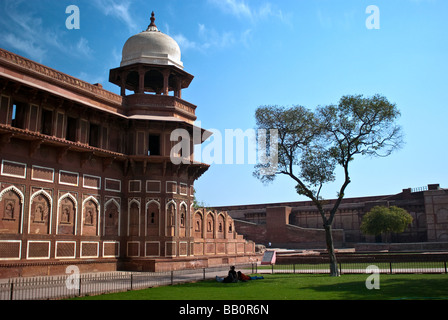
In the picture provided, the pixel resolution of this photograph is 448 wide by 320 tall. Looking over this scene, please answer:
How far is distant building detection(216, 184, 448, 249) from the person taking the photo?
5178 centimetres

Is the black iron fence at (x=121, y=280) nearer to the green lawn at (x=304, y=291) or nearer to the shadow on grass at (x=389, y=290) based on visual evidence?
the green lawn at (x=304, y=291)

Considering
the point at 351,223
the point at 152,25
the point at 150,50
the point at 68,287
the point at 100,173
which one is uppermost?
the point at 152,25

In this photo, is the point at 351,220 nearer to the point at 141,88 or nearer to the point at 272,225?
the point at 272,225

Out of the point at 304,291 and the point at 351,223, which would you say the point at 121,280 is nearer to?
the point at 304,291

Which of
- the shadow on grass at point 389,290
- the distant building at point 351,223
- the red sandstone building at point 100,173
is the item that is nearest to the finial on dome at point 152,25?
the red sandstone building at point 100,173

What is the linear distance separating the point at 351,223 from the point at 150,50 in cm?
4120

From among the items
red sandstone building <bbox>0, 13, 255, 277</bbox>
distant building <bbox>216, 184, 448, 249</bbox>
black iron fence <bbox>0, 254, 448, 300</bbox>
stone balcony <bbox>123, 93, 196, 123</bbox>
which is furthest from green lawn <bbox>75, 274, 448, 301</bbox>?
distant building <bbox>216, 184, 448, 249</bbox>

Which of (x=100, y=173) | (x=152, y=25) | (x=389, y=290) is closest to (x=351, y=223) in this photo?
(x=152, y=25)

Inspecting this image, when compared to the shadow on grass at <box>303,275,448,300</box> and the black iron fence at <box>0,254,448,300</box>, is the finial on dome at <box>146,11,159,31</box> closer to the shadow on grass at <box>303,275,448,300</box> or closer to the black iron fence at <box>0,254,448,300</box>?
the black iron fence at <box>0,254,448,300</box>

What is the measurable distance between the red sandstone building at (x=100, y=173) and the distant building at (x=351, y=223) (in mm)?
25950

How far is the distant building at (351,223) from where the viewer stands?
51.8m

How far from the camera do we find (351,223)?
5816 cm

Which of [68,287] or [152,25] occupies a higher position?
[152,25]

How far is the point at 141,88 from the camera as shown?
83.4 ft
